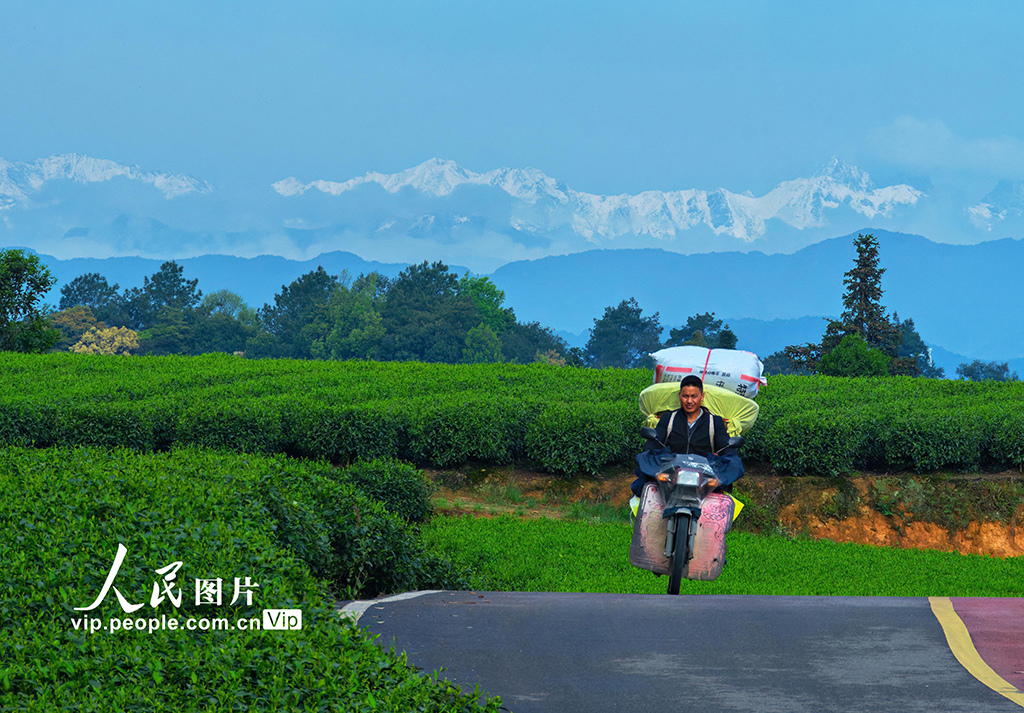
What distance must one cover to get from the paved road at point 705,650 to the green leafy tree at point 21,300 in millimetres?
21144

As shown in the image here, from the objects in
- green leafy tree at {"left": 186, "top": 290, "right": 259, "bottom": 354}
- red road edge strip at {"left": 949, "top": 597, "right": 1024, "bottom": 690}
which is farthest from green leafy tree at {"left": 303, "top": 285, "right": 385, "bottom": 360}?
red road edge strip at {"left": 949, "top": 597, "right": 1024, "bottom": 690}

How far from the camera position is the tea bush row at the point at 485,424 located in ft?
40.8

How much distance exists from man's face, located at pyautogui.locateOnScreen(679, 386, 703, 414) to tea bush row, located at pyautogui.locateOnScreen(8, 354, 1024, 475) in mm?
5246

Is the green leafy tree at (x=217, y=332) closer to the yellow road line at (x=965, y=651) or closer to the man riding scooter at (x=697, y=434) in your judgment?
the man riding scooter at (x=697, y=434)

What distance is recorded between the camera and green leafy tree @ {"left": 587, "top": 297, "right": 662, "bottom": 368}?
85.0 metres

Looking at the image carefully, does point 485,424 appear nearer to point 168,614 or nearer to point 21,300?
point 168,614

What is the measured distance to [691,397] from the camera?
7164mm

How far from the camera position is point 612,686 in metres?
4.86

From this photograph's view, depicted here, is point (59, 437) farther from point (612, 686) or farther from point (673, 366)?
point (612, 686)
